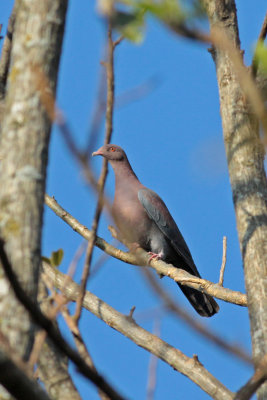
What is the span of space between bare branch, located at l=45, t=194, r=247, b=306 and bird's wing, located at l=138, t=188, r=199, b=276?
61.0 inches

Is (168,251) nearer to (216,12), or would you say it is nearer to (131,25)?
(216,12)

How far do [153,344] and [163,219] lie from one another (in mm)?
3047

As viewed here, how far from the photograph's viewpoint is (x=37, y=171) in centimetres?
199

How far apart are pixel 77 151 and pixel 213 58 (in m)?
3.76

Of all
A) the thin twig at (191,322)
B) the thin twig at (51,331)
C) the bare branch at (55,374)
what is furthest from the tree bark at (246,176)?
the thin twig at (191,322)

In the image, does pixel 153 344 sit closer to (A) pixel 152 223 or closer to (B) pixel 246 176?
(B) pixel 246 176

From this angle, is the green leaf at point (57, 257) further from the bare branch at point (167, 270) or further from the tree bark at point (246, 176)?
the bare branch at point (167, 270)

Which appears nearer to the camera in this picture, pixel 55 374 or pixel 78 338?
pixel 78 338

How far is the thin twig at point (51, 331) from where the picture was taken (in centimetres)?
153

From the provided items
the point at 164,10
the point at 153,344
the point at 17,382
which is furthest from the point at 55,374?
the point at 164,10

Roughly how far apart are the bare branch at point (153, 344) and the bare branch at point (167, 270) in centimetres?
40

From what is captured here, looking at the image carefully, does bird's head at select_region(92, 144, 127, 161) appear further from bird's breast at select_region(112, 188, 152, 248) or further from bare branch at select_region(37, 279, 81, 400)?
bare branch at select_region(37, 279, 81, 400)

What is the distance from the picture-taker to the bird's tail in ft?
20.9

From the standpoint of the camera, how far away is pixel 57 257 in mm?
2717
